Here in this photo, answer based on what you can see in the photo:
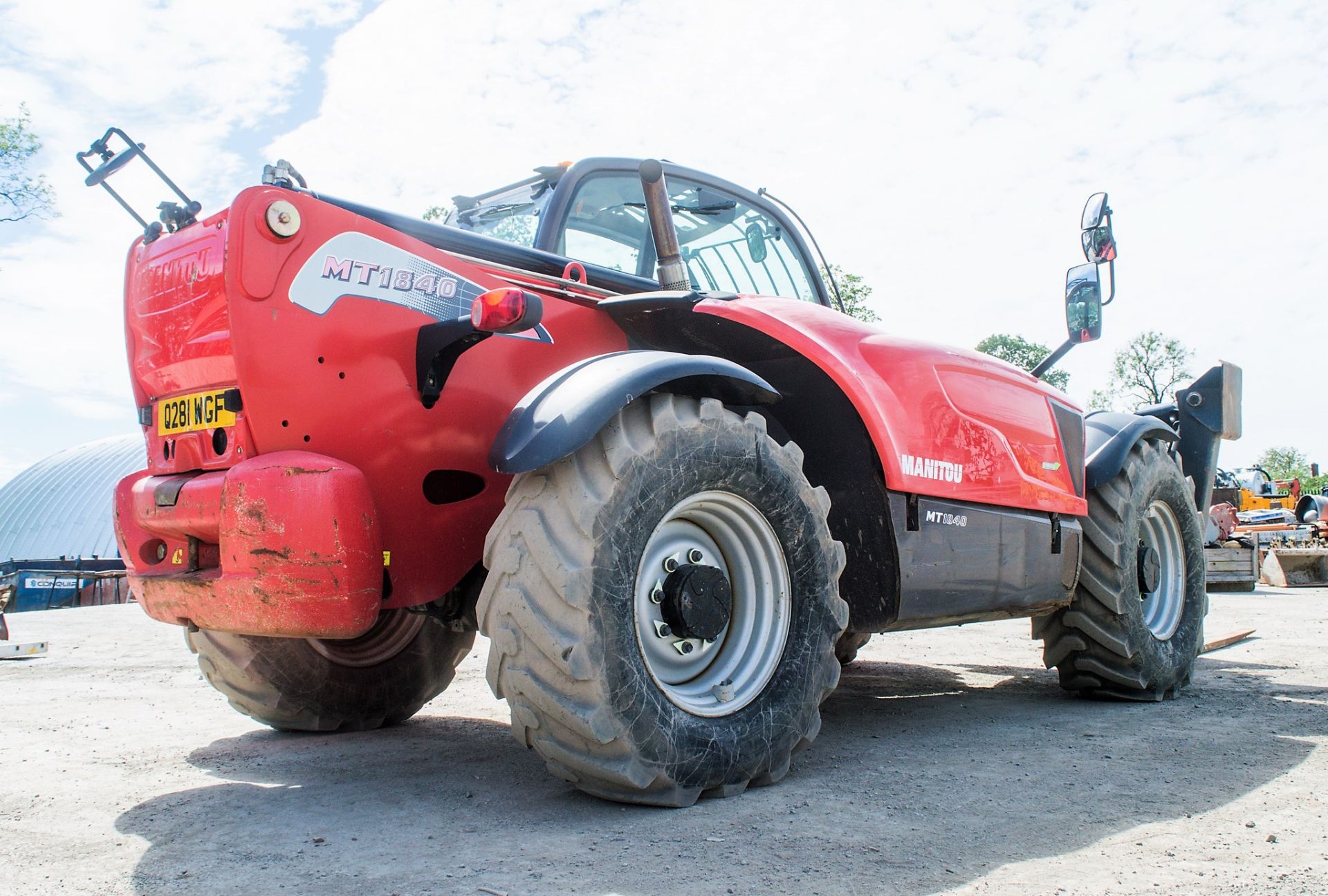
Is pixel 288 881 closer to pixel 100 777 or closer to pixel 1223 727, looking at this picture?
pixel 100 777

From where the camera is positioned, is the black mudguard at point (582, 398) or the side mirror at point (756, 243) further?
the side mirror at point (756, 243)

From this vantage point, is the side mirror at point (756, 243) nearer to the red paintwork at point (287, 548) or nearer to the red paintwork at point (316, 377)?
the red paintwork at point (316, 377)

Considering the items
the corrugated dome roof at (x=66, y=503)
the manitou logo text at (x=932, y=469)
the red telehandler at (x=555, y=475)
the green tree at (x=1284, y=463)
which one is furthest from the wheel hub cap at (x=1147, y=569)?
the green tree at (x=1284, y=463)

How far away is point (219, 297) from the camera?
3.19 meters

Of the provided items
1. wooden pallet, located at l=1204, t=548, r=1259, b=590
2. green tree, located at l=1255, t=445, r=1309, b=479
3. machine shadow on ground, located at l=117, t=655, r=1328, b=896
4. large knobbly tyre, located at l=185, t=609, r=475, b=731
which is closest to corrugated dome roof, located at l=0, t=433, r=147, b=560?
wooden pallet, located at l=1204, t=548, r=1259, b=590

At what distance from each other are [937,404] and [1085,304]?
5.00 ft

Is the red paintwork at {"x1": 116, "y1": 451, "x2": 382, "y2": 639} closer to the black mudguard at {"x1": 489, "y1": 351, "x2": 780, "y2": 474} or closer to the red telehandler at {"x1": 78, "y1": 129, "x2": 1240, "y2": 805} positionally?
the red telehandler at {"x1": 78, "y1": 129, "x2": 1240, "y2": 805}

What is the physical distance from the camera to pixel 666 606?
3227mm

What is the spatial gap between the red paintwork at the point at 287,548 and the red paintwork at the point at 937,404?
1.46 metres

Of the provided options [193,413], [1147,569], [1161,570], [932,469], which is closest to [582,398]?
[193,413]

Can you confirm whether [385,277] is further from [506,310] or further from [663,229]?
[663,229]

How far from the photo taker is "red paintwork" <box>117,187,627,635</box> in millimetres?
3137

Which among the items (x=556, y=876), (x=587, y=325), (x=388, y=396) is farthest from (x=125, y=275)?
(x=556, y=876)

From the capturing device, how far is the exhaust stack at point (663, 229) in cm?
387
